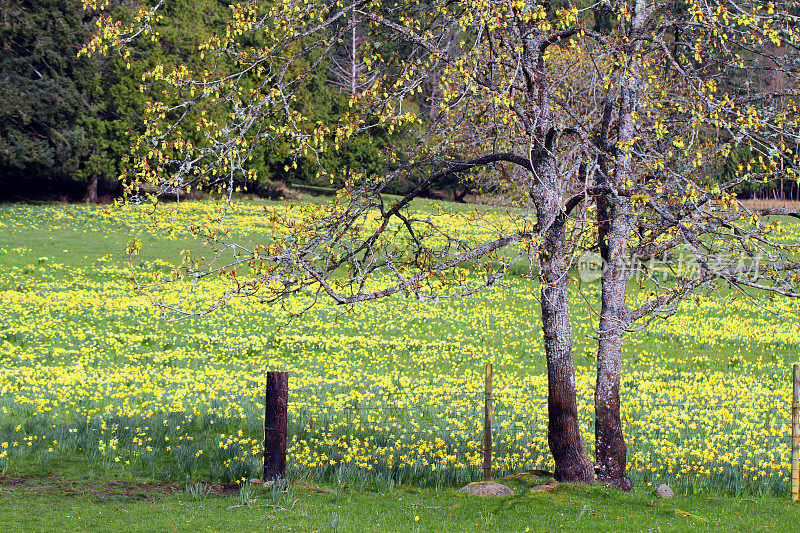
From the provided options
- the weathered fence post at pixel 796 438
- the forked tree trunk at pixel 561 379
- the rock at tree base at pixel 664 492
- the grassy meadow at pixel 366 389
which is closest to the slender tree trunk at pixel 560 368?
the forked tree trunk at pixel 561 379

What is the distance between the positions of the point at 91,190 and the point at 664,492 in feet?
173

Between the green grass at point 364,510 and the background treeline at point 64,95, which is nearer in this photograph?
the green grass at point 364,510

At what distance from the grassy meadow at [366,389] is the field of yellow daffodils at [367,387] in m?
0.05

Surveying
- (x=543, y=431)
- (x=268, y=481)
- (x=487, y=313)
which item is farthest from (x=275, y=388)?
(x=487, y=313)

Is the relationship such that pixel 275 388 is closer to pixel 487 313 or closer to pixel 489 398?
pixel 489 398

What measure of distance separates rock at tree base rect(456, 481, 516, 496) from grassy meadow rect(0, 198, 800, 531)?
0.78 m

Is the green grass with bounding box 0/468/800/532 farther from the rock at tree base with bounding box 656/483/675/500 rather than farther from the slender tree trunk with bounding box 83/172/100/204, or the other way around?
the slender tree trunk with bounding box 83/172/100/204

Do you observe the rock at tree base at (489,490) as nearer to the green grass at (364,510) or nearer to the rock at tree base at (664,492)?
the green grass at (364,510)

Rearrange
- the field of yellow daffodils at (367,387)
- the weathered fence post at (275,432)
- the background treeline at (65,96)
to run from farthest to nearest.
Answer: the background treeline at (65,96), the field of yellow daffodils at (367,387), the weathered fence post at (275,432)

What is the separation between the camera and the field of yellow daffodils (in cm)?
965

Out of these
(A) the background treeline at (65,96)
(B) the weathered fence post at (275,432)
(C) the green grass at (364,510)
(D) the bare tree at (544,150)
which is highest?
(A) the background treeline at (65,96)

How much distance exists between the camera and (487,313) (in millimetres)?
25391

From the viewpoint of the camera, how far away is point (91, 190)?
5419 cm

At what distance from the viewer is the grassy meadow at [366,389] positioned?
949 centimetres
